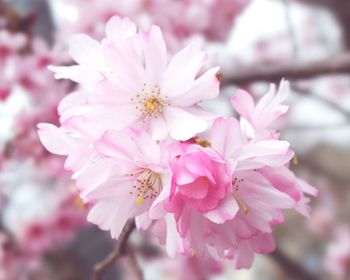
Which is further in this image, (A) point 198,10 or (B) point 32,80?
(A) point 198,10

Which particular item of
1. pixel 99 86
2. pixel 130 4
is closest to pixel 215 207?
pixel 99 86

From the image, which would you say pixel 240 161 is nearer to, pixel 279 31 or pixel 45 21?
pixel 45 21

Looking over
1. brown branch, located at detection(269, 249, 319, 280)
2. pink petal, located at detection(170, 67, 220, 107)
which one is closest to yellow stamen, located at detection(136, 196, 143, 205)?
pink petal, located at detection(170, 67, 220, 107)

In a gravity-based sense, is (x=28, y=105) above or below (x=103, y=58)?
below

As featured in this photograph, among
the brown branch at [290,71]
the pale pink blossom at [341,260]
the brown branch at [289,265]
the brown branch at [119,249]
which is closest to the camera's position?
the brown branch at [119,249]

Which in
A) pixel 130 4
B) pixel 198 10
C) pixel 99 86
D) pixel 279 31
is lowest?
pixel 279 31

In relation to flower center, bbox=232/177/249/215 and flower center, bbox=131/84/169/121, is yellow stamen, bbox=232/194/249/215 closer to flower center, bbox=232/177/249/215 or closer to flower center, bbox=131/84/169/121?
flower center, bbox=232/177/249/215

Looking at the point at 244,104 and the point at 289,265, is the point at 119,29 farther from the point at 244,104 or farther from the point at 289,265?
the point at 289,265

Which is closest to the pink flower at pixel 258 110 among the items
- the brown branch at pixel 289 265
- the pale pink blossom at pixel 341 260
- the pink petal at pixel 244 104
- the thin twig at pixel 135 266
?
the pink petal at pixel 244 104

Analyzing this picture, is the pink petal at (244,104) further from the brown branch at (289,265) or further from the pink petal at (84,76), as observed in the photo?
the brown branch at (289,265)
